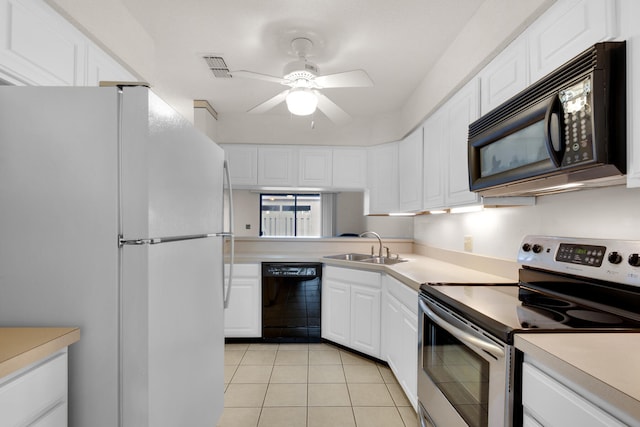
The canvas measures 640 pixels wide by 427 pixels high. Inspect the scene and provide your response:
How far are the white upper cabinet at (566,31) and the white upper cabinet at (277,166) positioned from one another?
2601 mm

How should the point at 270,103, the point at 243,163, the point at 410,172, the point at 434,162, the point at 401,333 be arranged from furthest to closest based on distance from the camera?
the point at 243,163
the point at 410,172
the point at 434,162
the point at 270,103
the point at 401,333

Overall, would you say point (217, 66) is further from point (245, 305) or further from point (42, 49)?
point (245, 305)

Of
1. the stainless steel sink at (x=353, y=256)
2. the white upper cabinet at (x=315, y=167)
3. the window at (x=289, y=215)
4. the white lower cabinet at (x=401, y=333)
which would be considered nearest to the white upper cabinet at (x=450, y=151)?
the white lower cabinet at (x=401, y=333)

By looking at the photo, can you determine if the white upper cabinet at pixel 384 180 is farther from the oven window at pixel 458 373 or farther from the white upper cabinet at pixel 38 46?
the white upper cabinet at pixel 38 46

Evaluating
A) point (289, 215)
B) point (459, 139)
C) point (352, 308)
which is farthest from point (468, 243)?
point (289, 215)

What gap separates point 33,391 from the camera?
87cm

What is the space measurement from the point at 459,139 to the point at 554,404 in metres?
1.66

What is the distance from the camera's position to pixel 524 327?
100cm

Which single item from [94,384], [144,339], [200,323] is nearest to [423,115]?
[200,323]

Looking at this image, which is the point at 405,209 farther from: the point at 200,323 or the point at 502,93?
the point at 200,323

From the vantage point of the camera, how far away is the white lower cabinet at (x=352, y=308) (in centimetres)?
274

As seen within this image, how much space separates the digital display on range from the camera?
3.72ft

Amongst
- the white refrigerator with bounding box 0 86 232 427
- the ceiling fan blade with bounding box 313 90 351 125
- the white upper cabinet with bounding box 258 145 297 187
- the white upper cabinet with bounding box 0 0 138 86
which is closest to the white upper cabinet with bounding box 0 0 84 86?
the white upper cabinet with bounding box 0 0 138 86

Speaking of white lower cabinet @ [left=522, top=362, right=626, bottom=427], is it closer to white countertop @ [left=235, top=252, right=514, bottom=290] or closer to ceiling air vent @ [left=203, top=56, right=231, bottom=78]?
white countertop @ [left=235, top=252, right=514, bottom=290]
